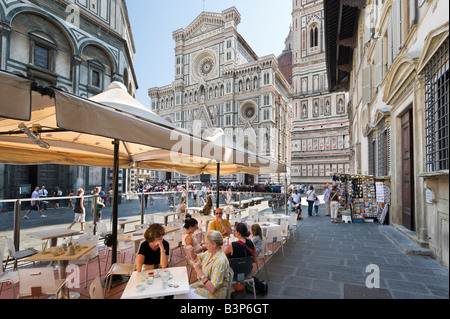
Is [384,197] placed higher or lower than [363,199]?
higher

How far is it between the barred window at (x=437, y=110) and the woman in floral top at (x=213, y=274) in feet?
13.7

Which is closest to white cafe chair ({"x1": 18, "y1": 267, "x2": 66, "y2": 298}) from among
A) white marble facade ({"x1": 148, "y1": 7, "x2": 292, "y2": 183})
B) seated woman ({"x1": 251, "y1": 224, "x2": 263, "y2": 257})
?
seated woman ({"x1": 251, "y1": 224, "x2": 263, "y2": 257})

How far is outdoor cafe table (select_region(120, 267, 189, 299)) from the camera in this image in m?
2.43

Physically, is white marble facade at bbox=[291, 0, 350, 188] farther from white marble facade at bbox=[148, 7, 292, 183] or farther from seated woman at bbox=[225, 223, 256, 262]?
seated woman at bbox=[225, 223, 256, 262]

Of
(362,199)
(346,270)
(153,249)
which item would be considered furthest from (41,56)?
(362,199)

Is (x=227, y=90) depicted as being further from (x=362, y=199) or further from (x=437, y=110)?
(x=437, y=110)

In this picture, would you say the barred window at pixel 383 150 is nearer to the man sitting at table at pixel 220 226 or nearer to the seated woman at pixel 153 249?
the man sitting at table at pixel 220 226

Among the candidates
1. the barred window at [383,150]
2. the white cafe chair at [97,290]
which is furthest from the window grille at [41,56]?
the barred window at [383,150]

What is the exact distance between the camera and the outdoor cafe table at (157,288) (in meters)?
2.43

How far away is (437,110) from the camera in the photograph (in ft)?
15.3

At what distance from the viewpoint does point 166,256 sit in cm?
333

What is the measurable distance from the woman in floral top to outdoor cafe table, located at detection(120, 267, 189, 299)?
203 mm

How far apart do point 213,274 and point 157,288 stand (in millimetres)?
605
